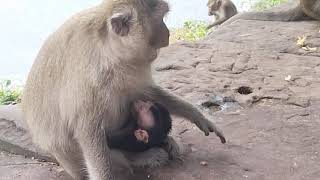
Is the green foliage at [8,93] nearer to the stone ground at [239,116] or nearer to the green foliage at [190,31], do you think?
the stone ground at [239,116]

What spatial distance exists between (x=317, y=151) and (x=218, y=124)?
0.76 m

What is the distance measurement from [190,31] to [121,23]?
791 centimetres

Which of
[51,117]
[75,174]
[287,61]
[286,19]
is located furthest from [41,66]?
[286,19]

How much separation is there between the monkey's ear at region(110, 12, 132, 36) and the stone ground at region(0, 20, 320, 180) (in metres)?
0.96

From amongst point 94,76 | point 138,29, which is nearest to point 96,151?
point 94,76

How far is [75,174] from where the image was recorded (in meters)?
3.97

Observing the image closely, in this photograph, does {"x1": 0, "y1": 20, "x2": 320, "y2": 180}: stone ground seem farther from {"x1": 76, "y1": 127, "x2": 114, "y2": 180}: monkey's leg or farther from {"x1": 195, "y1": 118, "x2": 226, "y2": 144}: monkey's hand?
{"x1": 76, "y1": 127, "x2": 114, "y2": 180}: monkey's leg

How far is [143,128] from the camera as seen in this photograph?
3846 millimetres

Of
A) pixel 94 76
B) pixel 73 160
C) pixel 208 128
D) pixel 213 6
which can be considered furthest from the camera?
pixel 213 6

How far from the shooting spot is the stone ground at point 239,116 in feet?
13.1

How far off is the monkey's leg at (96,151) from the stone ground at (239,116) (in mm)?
362

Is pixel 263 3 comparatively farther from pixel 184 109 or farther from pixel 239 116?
pixel 184 109

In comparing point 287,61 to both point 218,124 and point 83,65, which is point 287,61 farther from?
point 83,65

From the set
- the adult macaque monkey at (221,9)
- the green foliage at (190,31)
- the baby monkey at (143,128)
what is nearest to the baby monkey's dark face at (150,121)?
the baby monkey at (143,128)
